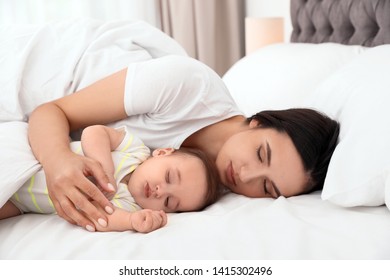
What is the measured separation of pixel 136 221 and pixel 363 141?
0.57m

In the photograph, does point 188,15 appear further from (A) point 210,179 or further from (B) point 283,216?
(B) point 283,216

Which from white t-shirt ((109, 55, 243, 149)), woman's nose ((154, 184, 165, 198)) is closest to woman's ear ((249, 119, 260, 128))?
white t-shirt ((109, 55, 243, 149))

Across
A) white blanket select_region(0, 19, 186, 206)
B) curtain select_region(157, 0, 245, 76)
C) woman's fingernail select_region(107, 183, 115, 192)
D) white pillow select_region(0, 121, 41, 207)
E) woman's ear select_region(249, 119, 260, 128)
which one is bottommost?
curtain select_region(157, 0, 245, 76)

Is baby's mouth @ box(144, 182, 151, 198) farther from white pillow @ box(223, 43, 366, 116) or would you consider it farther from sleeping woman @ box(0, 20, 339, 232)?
white pillow @ box(223, 43, 366, 116)

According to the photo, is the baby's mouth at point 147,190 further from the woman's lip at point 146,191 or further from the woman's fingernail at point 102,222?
the woman's fingernail at point 102,222

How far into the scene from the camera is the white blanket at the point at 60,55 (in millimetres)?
1599

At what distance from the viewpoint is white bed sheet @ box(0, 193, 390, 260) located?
3.14 ft

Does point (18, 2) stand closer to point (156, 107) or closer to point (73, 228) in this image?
point (156, 107)

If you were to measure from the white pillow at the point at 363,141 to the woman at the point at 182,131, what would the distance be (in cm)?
9

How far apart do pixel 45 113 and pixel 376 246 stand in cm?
92

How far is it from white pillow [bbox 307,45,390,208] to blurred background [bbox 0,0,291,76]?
2041 mm

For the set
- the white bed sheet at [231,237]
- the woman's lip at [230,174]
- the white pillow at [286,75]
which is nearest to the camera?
the white bed sheet at [231,237]

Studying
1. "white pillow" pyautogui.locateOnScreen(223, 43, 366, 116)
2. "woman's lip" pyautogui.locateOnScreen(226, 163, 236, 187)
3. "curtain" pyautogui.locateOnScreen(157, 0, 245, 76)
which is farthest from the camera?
"curtain" pyautogui.locateOnScreen(157, 0, 245, 76)

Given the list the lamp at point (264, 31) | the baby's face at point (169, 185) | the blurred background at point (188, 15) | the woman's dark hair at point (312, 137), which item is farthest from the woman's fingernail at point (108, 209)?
the blurred background at point (188, 15)
